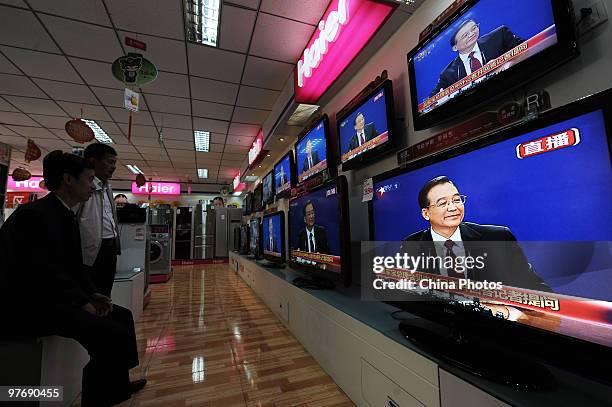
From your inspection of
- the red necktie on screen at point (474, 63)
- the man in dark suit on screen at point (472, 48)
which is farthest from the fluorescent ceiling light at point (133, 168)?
the red necktie on screen at point (474, 63)

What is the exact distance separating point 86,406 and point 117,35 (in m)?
3.18

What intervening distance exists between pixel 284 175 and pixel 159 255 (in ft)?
11.8

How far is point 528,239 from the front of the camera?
0.86 metres

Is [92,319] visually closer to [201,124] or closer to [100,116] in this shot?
[201,124]

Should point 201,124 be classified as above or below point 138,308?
above

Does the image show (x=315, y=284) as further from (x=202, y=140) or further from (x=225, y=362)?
(x=202, y=140)

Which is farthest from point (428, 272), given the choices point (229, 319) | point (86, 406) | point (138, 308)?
point (138, 308)

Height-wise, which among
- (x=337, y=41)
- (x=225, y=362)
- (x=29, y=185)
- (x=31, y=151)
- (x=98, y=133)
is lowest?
(x=225, y=362)

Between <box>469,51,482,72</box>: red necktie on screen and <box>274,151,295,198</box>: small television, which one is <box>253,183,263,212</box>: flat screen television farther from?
<box>469,51,482,72</box>: red necktie on screen

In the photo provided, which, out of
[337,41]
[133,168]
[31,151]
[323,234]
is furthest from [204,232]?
[337,41]

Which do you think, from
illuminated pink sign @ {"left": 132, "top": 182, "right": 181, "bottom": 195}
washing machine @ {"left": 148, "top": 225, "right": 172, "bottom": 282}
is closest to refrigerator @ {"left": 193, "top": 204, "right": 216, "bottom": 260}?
illuminated pink sign @ {"left": 132, "top": 182, "right": 181, "bottom": 195}

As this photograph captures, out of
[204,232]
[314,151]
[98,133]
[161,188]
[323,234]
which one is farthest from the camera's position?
[161,188]

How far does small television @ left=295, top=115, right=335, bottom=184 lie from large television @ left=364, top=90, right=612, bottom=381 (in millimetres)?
1443

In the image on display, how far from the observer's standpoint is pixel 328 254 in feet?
6.97
